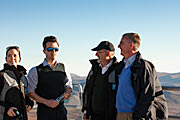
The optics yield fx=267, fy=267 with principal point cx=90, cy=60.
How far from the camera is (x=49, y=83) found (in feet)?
12.4

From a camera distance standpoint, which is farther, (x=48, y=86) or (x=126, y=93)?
(x=48, y=86)

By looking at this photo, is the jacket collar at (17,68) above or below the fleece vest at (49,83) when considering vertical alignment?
above

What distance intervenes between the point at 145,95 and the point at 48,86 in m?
1.45

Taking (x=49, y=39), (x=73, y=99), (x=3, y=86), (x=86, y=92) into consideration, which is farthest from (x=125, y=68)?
(x=73, y=99)

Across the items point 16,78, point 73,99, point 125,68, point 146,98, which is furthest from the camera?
point 73,99

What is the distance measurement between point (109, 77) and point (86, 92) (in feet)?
1.85

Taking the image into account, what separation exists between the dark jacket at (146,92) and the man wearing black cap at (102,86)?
580mm

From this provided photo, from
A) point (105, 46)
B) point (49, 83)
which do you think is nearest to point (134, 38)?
point (105, 46)

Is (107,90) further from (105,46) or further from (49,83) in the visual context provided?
(49,83)

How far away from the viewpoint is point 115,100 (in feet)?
11.7

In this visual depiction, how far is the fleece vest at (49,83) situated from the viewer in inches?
149

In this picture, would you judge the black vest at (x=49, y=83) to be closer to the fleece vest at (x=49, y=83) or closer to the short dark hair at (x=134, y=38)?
the fleece vest at (x=49, y=83)

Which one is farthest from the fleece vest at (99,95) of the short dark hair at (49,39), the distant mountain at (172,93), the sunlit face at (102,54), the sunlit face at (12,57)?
the distant mountain at (172,93)

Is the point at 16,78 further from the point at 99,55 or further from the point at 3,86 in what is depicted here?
the point at 99,55
